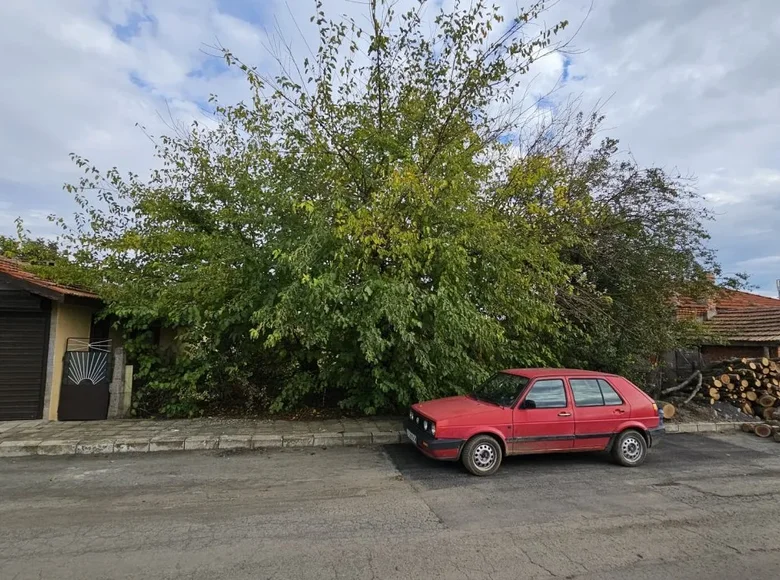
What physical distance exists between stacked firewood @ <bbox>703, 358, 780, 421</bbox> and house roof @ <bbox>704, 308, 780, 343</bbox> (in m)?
1.68

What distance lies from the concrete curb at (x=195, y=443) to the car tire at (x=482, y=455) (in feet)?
6.71

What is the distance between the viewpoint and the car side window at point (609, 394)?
267 inches

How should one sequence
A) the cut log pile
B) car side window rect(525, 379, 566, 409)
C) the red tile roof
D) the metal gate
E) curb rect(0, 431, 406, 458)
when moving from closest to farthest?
car side window rect(525, 379, 566, 409), curb rect(0, 431, 406, 458), the metal gate, the cut log pile, the red tile roof

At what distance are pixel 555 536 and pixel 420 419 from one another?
2.74 meters

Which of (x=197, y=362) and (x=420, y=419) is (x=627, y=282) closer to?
(x=420, y=419)

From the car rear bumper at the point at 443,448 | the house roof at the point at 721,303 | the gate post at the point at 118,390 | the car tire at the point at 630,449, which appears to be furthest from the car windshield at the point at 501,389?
the house roof at the point at 721,303

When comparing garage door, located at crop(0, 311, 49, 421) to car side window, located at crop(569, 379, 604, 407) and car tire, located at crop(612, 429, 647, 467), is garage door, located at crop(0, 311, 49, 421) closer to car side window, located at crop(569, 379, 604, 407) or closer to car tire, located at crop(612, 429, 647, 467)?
car side window, located at crop(569, 379, 604, 407)

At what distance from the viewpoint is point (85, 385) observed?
884 centimetres

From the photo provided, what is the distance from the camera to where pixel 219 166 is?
9969mm

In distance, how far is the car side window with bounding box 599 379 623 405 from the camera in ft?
22.3

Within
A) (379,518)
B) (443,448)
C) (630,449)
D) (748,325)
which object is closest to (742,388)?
(748,325)

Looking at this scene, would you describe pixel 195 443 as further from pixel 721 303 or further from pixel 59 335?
pixel 721 303

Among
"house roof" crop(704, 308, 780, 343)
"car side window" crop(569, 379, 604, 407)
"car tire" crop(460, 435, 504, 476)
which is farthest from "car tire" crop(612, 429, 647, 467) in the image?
"house roof" crop(704, 308, 780, 343)

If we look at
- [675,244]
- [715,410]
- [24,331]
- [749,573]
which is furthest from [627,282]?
[24,331]
